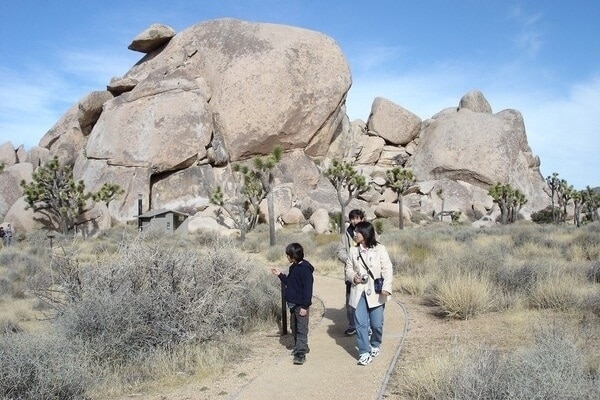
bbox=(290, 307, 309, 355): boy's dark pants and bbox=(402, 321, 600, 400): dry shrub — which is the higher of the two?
bbox=(402, 321, 600, 400): dry shrub

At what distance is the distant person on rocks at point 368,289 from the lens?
668cm

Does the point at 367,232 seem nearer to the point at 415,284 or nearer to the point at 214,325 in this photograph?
the point at 214,325

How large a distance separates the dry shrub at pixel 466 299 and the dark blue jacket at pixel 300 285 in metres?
3.13

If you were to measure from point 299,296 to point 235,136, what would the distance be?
125ft

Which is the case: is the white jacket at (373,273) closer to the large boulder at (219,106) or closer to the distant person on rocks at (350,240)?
the distant person on rocks at (350,240)

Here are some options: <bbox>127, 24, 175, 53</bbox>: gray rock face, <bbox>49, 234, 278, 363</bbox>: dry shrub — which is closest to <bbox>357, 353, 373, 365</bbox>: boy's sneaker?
<bbox>49, 234, 278, 363</bbox>: dry shrub

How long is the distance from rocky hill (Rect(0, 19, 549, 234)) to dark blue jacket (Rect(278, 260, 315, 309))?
29.7 metres

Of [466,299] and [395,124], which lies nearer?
[466,299]

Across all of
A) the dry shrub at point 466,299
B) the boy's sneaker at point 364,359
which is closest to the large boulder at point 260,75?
the dry shrub at point 466,299

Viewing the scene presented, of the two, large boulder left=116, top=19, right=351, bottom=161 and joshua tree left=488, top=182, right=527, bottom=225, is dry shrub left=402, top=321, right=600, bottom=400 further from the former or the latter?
large boulder left=116, top=19, right=351, bottom=161

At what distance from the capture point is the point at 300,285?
7.11 metres

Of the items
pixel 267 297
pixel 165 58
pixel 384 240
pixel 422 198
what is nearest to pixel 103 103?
pixel 165 58

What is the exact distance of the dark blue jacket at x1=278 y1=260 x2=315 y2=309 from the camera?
277 inches

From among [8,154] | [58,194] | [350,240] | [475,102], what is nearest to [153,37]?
[8,154]
